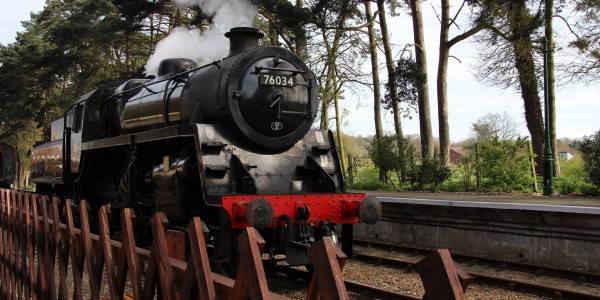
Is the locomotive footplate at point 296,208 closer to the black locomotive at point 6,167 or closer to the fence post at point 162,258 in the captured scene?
the fence post at point 162,258

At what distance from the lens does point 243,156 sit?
25.0 feet

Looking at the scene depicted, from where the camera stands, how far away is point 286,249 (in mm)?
6703

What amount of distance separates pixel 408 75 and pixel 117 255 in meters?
17.9

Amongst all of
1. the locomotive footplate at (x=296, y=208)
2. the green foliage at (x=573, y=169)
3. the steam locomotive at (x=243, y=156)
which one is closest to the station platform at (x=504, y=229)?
the steam locomotive at (x=243, y=156)

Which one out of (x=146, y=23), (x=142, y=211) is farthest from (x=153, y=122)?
(x=146, y=23)

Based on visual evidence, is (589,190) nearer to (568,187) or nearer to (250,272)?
(568,187)

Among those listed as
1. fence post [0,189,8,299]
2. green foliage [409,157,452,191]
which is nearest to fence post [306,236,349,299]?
fence post [0,189,8,299]

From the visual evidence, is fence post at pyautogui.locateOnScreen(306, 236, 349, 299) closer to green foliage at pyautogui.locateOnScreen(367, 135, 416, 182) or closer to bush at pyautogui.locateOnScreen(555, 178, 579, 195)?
bush at pyautogui.locateOnScreen(555, 178, 579, 195)

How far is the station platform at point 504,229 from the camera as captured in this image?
8.30 m

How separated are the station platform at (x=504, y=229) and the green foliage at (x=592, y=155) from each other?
18.4 ft

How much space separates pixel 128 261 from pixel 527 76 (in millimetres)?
19192

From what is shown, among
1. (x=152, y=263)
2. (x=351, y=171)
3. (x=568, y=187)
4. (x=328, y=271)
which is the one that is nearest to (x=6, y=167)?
(x=351, y=171)

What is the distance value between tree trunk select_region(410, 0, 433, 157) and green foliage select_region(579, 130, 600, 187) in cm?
551

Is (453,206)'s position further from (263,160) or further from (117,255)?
(117,255)
